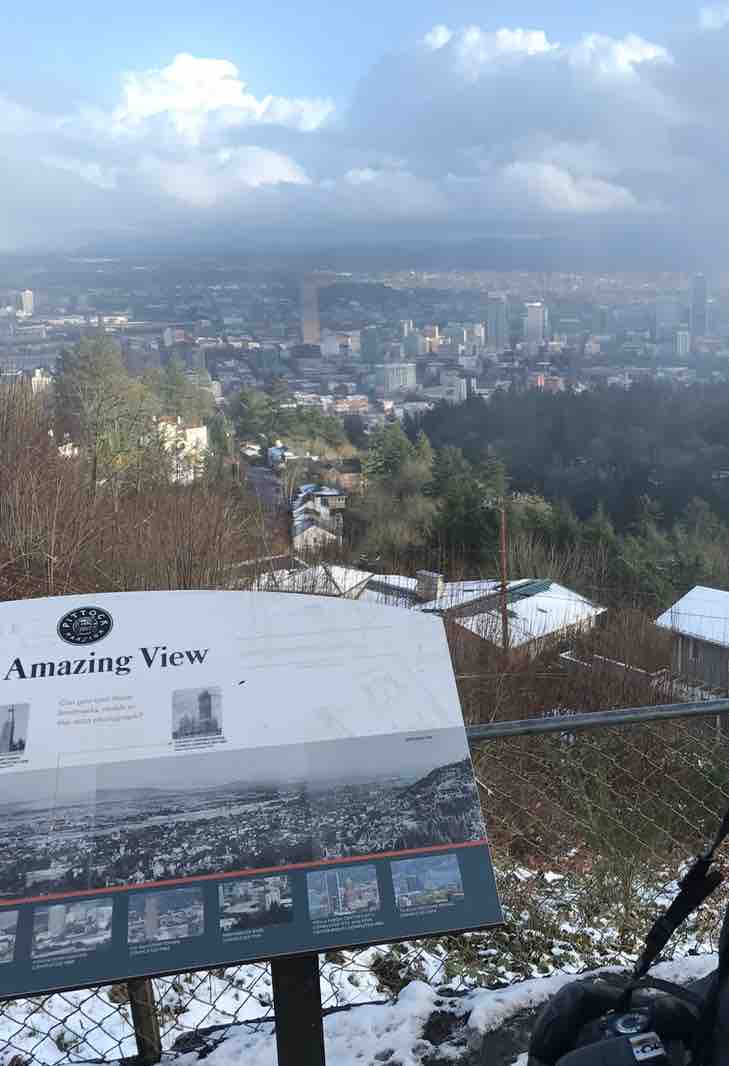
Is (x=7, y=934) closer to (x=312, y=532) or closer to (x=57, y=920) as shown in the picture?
(x=57, y=920)

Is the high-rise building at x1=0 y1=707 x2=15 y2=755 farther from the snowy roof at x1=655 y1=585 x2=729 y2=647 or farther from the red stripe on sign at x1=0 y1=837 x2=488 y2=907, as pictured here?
the snowy roof at x1=655 y1=585 x2=729 y2=647

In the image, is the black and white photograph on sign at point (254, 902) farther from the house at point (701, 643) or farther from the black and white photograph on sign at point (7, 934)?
the house at point (701, 643)

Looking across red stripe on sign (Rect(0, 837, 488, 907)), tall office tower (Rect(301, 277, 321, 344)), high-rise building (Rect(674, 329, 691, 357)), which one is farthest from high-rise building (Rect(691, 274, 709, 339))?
red stripe on sign (Rect(0, 837, 488, 907))

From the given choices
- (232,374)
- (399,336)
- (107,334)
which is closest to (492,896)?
(107,334)

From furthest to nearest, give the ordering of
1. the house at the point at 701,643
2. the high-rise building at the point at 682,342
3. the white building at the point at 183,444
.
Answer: the high-rise building at the point at 682,342 < the white building at the point at 183,444 < the house at the point at 701,643

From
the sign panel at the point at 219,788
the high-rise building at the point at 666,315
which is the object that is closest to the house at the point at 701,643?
the sign panel at the point at 219,788

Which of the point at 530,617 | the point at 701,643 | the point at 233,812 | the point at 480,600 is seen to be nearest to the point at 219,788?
the point at 233,812
